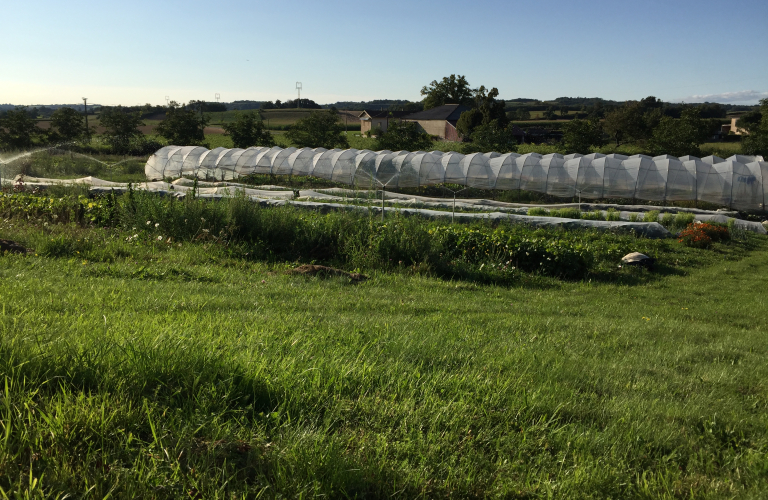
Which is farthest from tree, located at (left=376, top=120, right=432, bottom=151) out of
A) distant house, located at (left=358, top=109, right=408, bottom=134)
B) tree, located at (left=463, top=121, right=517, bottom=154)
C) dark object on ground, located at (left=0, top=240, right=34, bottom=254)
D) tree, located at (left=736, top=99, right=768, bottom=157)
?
distant house, located at (left=358, top=109, right=408, bottom=134)

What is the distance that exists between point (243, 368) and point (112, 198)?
33.4 ft

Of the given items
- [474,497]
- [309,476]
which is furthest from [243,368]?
[474,497]

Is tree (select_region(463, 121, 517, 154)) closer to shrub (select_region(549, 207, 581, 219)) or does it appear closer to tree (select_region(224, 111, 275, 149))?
tree (select_region(224, 111, 275, 149))

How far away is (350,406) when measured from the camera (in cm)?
298

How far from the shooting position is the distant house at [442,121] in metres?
64.1

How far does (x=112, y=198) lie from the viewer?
11727mm

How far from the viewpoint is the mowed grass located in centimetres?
233

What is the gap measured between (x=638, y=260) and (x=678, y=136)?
26.3m

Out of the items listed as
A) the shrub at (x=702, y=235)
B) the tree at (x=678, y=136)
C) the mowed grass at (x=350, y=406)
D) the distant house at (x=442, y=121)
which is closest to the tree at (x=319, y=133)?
the tree at (x=678, y=136)

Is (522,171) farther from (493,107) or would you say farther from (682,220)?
(493,107)

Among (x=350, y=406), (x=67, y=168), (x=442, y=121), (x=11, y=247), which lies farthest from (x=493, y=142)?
(x=350, y=406)

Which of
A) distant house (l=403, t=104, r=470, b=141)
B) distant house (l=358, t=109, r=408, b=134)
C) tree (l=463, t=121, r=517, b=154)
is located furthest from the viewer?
distant house (l=358, t=109, r=408, b=134)

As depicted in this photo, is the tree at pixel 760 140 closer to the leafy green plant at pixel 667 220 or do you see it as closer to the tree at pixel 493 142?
the tree at pixel 493 142

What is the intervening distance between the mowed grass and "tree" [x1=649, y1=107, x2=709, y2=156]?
3220 cm
